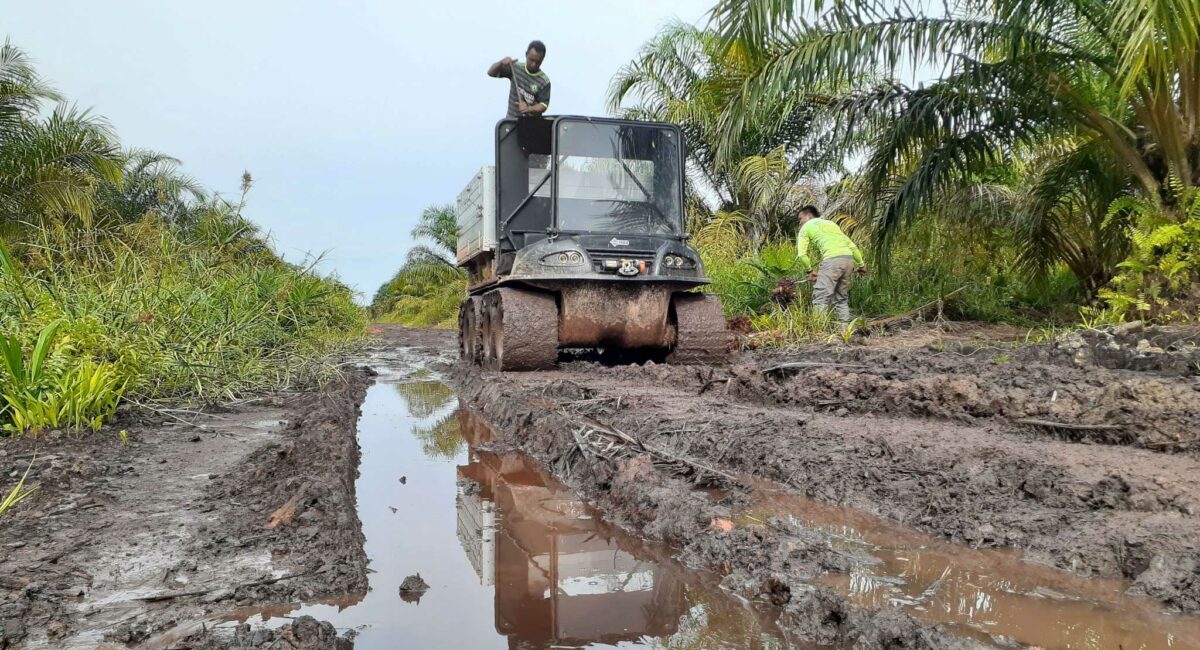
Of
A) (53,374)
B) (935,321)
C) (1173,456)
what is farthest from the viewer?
(935,321)

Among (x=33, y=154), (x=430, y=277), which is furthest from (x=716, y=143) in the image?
(x=430, y=277)

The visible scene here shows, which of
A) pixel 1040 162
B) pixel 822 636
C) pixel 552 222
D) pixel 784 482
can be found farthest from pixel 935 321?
pixel 822 636

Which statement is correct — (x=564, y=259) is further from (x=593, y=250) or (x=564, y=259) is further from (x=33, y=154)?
(x=33, y=154)

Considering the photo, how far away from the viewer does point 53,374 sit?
4.66 m

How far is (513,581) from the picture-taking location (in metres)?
2.79

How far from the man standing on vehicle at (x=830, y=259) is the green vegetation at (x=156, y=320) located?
18.0ft

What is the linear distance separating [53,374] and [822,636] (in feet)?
14.4

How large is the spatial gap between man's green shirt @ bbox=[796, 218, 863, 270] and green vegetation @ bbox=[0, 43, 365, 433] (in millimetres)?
5351

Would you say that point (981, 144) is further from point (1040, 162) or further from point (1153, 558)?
point (1153, 558)

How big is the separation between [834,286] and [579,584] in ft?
25.9

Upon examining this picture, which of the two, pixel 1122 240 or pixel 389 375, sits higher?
pixel 1122 240

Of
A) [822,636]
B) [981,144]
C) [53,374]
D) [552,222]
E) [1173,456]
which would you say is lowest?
[822,636]

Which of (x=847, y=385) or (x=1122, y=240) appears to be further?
(x=1122, y=240)

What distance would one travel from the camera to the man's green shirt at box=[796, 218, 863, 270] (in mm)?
9727
